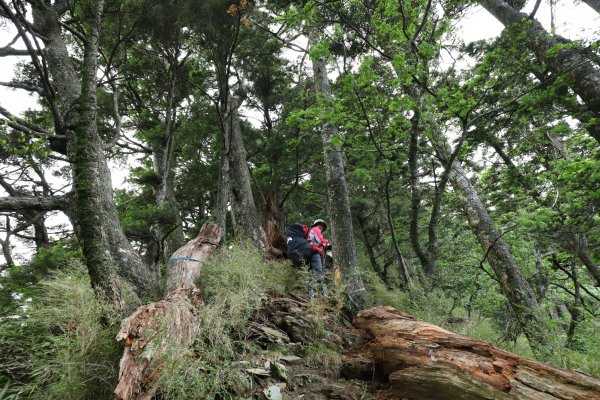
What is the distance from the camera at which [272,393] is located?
8.62ft

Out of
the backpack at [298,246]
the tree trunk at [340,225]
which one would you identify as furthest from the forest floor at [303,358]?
the backpack at [298,246]

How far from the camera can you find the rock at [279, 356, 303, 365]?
10.9ft

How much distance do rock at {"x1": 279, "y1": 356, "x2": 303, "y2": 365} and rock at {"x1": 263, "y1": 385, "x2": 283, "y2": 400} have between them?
578mm

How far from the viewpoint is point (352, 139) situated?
6508 millimetres

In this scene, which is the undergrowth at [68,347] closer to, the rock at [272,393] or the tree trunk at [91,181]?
the tree trunk at [91,181]

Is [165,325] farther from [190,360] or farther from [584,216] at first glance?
[584,216]

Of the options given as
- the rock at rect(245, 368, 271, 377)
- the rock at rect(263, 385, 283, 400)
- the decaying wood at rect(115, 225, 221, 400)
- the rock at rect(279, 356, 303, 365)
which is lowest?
the rock at rect(263, 385, 283, 400)

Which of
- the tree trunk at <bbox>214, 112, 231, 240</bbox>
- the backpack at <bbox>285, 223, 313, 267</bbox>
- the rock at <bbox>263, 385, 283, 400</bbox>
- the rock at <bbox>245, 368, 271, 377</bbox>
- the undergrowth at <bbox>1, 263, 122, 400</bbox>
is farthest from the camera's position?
the tree trunk at <bbox>214, 112, 231, 240</bbox>

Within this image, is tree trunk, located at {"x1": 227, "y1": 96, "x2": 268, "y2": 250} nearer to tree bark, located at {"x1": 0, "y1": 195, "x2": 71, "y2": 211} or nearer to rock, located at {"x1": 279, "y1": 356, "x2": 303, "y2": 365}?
tree bark, located at {"x1": 0, "y1": 195, "x2": 71, "y2": 211}

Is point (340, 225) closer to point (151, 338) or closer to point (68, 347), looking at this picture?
point (151, 338)

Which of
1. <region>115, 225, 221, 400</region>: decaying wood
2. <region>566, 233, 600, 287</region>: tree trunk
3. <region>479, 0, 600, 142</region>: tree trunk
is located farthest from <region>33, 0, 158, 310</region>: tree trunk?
<region>566, 233, 600, 287</region>: tree trunk

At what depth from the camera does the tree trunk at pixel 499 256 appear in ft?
18.7

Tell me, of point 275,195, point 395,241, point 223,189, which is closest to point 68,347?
point 223,189

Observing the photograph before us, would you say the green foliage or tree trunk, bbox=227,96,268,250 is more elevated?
tree trunk, bbox=227,96,268,250
